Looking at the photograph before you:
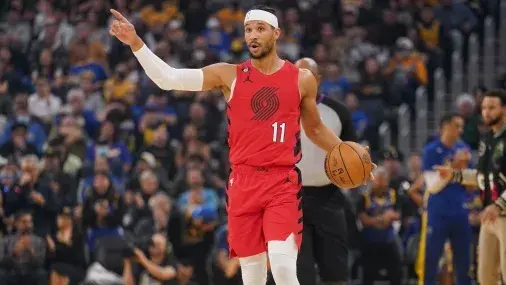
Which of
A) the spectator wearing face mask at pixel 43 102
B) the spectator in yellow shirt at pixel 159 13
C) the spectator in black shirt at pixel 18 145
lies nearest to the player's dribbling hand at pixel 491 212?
the spectator in black shirt at pixel 18 145

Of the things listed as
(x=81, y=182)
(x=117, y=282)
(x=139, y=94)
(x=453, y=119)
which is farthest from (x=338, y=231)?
(x=139, y=94)

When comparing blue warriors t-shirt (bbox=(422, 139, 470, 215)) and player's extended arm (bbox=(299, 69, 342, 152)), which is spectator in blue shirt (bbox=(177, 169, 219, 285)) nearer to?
blue warriors t-shirt (bbox=(422, 139, 470, 215))

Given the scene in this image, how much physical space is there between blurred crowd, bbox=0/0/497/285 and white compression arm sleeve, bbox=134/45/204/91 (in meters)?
5.63

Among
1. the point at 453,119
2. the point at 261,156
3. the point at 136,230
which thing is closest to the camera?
the point at 261,156

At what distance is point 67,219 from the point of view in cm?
1442

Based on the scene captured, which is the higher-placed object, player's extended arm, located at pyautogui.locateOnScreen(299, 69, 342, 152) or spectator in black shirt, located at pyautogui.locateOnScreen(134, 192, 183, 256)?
player's extended arm, located at pyautogui.locateOnScreen(299, 69, 342, 152)

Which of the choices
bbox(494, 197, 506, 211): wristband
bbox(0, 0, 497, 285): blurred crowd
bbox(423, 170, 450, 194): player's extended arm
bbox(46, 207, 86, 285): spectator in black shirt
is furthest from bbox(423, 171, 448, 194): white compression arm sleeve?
bbox(46, 207, 86, 285): spectator in black shirt

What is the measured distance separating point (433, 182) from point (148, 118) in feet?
19.0

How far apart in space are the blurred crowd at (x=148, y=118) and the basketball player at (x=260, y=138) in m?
5.58

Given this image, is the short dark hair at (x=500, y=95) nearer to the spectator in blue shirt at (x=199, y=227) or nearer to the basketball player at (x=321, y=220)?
the basketball player at (x=321, y=220)

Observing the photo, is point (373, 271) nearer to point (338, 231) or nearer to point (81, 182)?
point (81, 182)

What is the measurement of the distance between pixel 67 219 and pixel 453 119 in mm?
4854

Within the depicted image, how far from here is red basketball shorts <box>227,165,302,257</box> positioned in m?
8.36

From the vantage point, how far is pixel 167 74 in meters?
8.49
